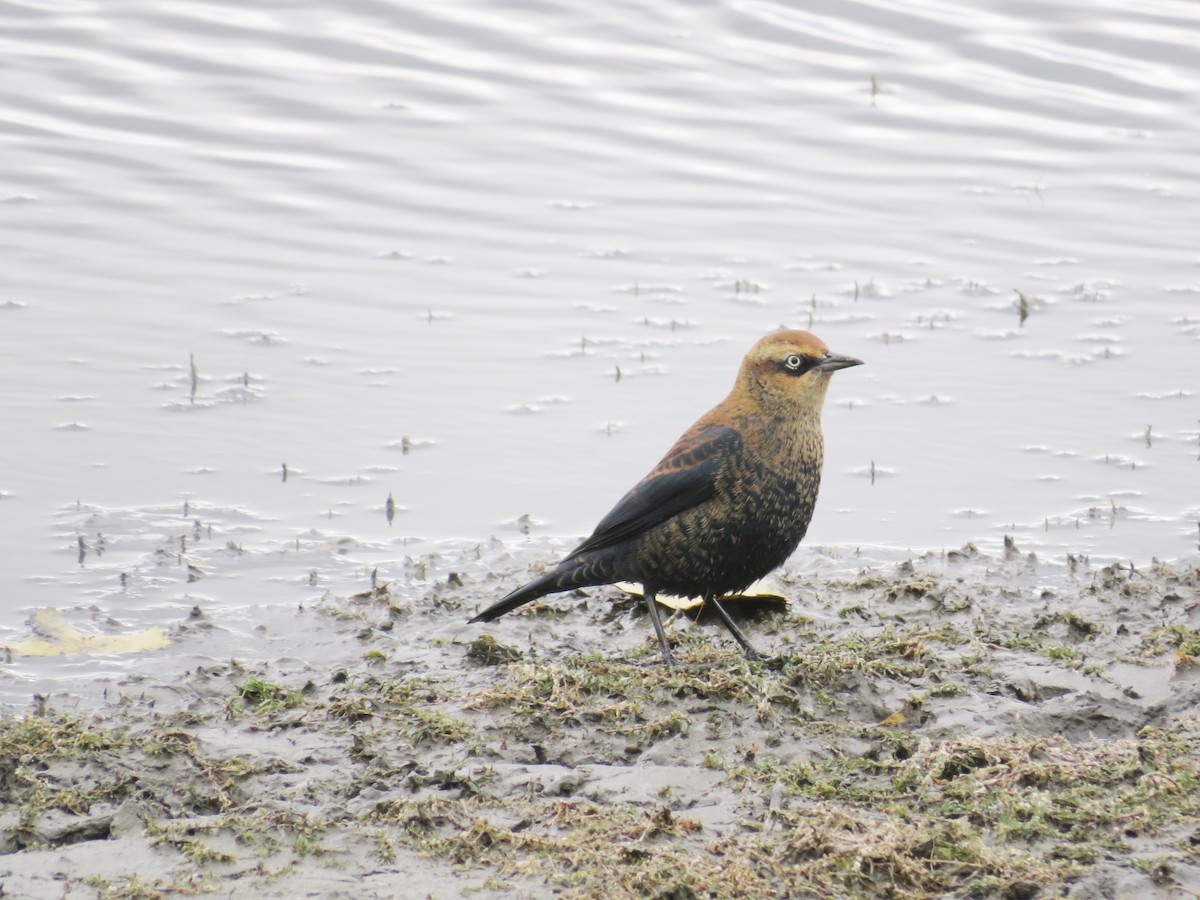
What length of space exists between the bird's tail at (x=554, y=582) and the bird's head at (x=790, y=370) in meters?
0.94

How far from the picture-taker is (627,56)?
14.5 m

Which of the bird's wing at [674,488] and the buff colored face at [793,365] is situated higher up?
the buff colored face at [793,365]

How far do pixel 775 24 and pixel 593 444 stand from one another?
8.10m

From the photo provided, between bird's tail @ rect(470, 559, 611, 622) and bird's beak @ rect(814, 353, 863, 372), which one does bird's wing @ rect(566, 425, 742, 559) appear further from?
bird's beak @ rect(814, 353, 863, 372)

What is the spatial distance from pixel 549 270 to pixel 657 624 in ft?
16.8

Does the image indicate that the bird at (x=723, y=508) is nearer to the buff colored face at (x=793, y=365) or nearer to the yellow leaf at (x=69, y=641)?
the buff colored face at (x=793, y=365)

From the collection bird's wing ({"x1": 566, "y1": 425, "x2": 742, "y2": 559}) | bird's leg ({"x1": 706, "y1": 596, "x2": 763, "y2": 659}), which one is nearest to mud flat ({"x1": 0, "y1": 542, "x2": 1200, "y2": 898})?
bird's leg ({"x1": 706, "y1": 596, "x2": 763, "y2": 659})

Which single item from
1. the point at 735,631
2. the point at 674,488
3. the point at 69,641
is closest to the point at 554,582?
the point at 674,488

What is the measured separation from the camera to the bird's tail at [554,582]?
19.6 feet

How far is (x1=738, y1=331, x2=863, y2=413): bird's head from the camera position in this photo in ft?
19.7

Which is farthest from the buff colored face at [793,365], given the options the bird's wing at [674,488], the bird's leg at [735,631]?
the bird's leg at [735,631]

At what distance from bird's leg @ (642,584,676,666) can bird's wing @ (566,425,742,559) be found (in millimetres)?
237

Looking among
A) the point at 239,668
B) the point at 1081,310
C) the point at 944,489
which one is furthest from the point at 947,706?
the point at 1081,310

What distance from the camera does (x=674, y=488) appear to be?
5.84 meters
